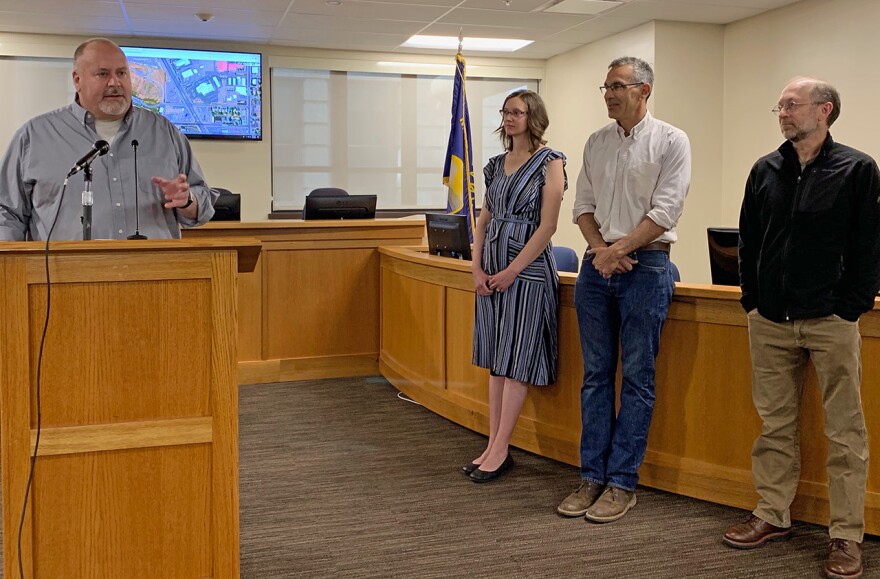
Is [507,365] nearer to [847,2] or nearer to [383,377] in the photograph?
[383,377]

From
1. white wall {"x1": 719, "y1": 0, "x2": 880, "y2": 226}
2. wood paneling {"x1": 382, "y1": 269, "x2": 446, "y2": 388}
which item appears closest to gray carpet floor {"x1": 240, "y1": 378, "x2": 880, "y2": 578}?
wood paneling {"x1": 382, "y1": 269, "x2": 446, "y2": 388}

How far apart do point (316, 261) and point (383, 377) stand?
956 millimetres

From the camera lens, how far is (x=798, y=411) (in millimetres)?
3219

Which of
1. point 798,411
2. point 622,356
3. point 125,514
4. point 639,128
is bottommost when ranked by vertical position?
point 125,514

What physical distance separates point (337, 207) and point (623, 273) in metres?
3.36

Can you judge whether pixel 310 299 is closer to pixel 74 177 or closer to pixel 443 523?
pixel 443 523

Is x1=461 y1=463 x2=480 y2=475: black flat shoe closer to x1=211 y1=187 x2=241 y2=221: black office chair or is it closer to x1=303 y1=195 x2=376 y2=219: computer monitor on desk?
x1=303 y1=195 x2=376 y2=219: computer monitor on desk

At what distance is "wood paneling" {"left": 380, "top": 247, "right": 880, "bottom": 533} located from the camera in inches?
134

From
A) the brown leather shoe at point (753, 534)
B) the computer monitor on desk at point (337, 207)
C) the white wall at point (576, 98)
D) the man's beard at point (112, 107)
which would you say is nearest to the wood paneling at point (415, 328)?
the computer monitor on desk at point (337, 207)

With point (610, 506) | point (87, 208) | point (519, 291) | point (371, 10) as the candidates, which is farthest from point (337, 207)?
point (87, 208)

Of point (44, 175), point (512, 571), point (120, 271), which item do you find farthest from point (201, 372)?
point (512, 571)

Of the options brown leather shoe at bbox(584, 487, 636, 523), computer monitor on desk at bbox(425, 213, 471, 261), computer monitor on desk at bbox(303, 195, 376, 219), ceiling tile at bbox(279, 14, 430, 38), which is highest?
ceiling tile at bbox(279, 14, 430, 38)

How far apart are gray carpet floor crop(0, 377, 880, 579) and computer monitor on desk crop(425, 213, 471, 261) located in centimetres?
105

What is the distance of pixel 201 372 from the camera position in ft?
7.98
